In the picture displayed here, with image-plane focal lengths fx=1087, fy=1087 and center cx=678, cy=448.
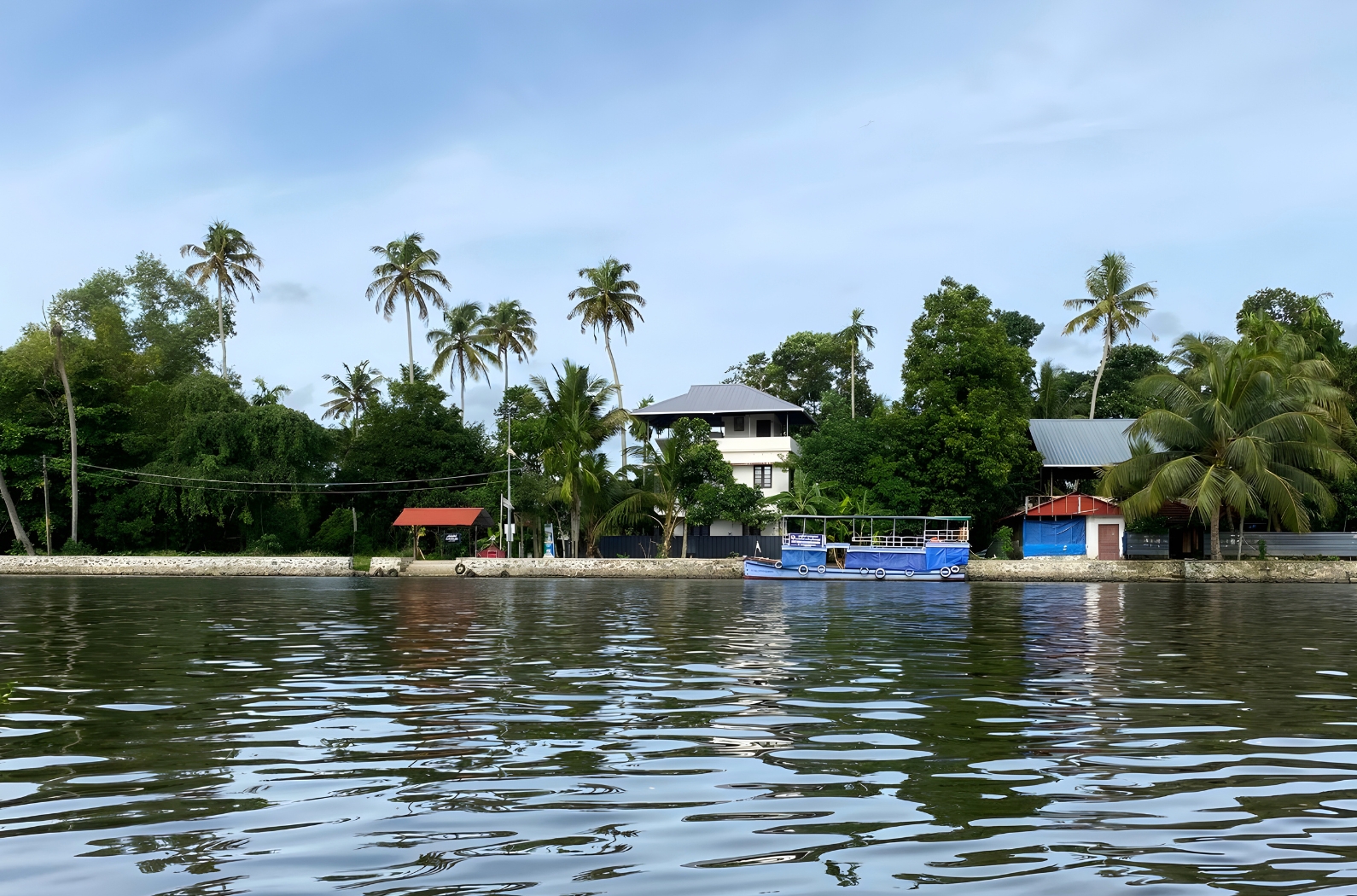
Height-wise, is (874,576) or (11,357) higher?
(11,357)

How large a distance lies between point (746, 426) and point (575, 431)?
32.8 ft

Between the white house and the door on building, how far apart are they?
48.5 ft

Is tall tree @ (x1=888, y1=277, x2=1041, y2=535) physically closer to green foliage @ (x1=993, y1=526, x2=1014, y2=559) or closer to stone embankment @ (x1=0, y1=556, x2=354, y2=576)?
green foliage @ (x1=993, y1=526, x2=1014, y2=559)

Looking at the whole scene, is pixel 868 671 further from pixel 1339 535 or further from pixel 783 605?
pixel 1339 535

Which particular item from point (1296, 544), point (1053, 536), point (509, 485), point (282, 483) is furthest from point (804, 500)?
point (282, 483)

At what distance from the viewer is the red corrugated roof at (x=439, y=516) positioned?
51.8m

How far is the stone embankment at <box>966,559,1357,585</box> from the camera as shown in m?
42.1

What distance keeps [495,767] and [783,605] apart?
65.3ft

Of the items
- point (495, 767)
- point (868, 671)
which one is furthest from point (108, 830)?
point (868, 671)

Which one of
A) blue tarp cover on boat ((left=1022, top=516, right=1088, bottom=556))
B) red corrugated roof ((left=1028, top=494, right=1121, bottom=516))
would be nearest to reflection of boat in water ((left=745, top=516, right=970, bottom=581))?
red corrugated roof ((left=1028, top=494, right=1121, bottom=516))

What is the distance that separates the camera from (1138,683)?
37.3 ft

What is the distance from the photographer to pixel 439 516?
5241cm

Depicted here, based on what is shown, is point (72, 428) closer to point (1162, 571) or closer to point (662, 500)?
point (662, 500)

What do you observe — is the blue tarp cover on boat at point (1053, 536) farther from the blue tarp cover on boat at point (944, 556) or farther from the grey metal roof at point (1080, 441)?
the blue tarp cover on boat at point (944, 556)
